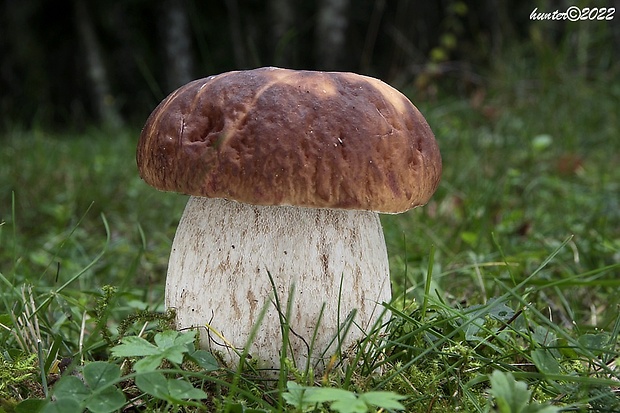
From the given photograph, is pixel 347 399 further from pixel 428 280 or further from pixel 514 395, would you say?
pixel 428 280

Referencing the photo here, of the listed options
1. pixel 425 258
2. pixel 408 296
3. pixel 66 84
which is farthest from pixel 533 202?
pixel 66 84

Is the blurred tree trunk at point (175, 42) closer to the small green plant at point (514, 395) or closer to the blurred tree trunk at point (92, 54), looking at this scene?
the blurred tree trunk at point (92, 54)

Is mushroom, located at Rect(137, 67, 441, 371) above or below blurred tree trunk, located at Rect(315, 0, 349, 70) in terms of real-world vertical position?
below

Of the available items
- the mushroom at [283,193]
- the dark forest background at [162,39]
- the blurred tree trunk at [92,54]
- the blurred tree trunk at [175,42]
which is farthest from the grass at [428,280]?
the blurred tree trunk at [92,54]

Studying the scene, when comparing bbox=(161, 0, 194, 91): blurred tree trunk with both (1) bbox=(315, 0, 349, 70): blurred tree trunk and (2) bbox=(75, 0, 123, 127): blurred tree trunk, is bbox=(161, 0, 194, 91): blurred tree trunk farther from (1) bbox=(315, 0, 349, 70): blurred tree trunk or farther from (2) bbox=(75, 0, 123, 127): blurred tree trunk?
(1) bbox=(315, 0, 349, 70): blurred tree trunk

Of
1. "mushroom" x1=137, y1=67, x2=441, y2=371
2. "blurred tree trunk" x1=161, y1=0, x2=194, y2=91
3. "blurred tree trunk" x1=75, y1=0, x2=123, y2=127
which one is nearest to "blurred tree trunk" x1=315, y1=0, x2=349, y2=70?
"blurred tree trunk" x1=161, y1=0, x2=194, y2=91

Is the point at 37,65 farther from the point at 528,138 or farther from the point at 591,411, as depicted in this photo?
the point at 591,411
